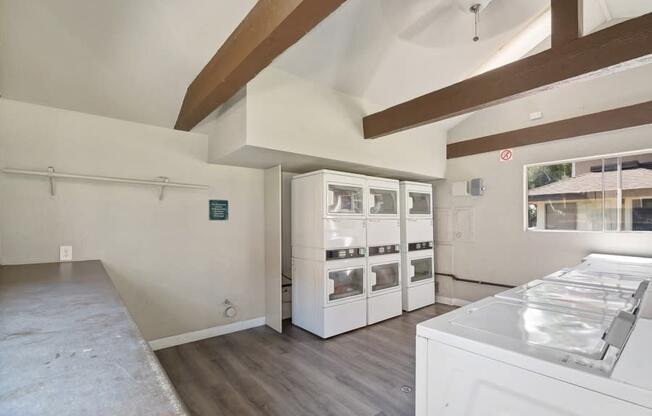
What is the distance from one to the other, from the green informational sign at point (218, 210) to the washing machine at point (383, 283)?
177 centimetres

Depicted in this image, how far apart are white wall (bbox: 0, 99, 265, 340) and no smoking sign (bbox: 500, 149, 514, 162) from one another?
323cm

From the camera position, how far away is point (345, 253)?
11.5 ft

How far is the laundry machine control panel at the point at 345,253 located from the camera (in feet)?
11.0

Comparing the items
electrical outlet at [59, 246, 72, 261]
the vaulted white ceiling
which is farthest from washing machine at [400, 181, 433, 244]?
electrical outlet at [59, 246, 72, 261]

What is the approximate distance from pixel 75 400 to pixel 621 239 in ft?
14.9

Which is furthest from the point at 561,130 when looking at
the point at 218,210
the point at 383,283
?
the point at 218,210

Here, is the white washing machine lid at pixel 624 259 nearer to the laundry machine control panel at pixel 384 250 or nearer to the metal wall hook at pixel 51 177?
the laundry machine control panel at pixel 384 250

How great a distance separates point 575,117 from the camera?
3564mm

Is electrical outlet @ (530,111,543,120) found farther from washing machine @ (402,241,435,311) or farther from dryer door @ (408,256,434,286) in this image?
dryer door @ (408,256,434,286)

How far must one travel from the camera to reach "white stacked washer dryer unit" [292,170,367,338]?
333 cm

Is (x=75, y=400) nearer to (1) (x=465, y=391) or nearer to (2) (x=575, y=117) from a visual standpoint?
(1) (x=465, y=391)

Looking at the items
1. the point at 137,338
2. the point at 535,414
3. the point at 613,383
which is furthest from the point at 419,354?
the point at 137,338

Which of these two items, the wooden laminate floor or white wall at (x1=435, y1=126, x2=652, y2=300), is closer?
the wooden laminate floor

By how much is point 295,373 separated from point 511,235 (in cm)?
327
